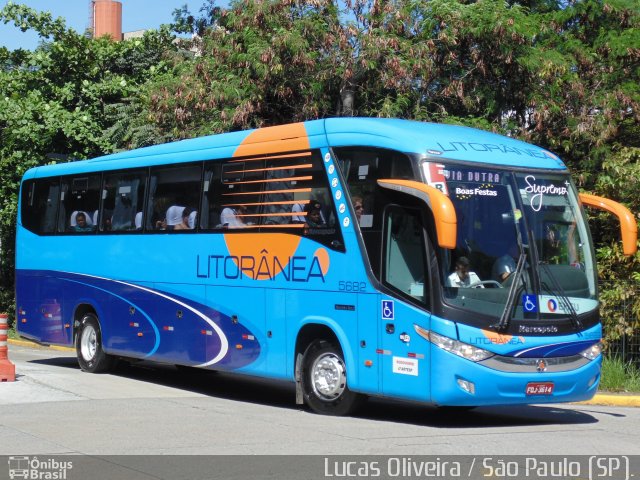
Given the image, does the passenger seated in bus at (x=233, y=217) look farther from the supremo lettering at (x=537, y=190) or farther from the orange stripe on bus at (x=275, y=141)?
the supremo lettering at (x=537, y=190)

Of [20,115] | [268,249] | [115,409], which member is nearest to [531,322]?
[268,249]

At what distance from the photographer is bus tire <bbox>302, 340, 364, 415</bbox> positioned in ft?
40.9

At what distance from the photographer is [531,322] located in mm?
11523

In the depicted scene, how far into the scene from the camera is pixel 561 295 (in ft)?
38.9

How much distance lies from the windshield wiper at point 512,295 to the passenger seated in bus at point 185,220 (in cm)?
553

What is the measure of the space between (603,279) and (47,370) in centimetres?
976

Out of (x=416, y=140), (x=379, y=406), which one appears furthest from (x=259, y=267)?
(x=416, y=140)

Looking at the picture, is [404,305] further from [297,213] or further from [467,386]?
[297,213]

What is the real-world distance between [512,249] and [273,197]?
11.6 feet

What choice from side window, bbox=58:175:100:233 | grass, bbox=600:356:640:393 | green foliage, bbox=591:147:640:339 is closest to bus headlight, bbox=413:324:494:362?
grass, bbox=600:356:640:393

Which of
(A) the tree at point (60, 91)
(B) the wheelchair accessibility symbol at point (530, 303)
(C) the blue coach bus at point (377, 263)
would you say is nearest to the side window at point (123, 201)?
(C) the blue coach bus at point (377, 263)

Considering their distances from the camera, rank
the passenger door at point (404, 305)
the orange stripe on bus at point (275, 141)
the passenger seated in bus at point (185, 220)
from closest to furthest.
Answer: the passenger door at point (404, 305)
the orange stripe on bus at point (275, 141)
the passenger seated in bus at point (185, 220)

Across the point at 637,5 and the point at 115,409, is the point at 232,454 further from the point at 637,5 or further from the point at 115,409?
the point at 637,5

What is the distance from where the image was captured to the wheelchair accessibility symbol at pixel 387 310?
1178 centimetres
